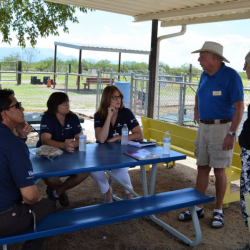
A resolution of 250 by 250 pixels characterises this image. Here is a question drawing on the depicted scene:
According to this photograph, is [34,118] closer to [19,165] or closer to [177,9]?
[177,9]

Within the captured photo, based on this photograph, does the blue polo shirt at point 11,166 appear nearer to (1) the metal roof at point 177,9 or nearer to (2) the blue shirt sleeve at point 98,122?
(2) the blue shirt sleeve at point 98,122

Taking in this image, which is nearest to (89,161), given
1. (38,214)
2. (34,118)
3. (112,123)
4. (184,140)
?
(38,214)

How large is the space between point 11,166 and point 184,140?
10.8 ft

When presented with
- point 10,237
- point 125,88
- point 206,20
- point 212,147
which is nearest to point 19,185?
point 10,237

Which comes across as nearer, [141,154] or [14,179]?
[14,179]

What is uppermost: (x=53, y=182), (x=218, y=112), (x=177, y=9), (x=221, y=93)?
(x=177, y=9)

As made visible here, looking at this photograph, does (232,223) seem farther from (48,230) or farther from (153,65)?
(153,65)

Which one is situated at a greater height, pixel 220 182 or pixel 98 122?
pixel 98 122

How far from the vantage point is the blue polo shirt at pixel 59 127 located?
3965mm

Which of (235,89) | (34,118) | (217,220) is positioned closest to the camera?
(235,89)

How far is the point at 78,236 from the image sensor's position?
361 cm

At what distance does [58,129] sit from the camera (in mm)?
4039

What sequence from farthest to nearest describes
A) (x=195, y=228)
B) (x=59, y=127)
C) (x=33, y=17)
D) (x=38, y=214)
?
(x=33, y=17)
(x=59, y=127)
(x=195, y=228)
(x=38, y=214)

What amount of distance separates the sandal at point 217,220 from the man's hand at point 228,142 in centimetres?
80
